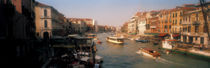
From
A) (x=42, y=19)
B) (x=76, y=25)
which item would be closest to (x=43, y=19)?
(x=42, y=19)

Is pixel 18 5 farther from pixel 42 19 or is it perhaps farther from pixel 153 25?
pixel 153 25

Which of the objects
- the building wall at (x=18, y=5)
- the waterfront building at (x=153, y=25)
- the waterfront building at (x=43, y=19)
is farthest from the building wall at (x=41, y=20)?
the waterfront building at (x=153, y=25)

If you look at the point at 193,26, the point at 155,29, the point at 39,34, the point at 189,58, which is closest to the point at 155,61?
the point at 189,58

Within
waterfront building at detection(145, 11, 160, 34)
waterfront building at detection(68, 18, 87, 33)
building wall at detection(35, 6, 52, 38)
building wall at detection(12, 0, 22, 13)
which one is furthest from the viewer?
waterfront building at detection(68, 18, 87, 33)

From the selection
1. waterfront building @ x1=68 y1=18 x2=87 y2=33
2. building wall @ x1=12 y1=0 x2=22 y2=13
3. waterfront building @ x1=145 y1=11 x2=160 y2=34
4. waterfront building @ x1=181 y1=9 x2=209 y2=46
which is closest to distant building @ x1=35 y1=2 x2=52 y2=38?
building wall @ x1=12 y1=0 x2=22 y2=13

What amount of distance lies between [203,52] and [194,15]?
15.4 m

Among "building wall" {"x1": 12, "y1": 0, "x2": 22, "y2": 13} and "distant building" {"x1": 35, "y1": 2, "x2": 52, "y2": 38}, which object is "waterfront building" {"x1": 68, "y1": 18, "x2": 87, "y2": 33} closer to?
"distant building" {"x1": 35, "y1": 2, "x2": 52, "y2": 38}

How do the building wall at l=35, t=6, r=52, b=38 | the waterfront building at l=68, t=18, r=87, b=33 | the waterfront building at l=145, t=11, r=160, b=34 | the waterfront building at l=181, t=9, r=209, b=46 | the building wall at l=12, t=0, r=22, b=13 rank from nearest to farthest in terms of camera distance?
the building wall at l=12, t=0, r=22, b=13 < the waterfront building at l=181, t=9, r=209, b=46 < the building wall at l=35, t=6, r=52, b=38 < the waterfront building at l=145, t=11, r=160, b=34 < the waterfront building at l=68, t=18, r=87, b=33

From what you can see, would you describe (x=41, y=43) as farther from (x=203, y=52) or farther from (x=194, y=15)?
(x=194, y=15)

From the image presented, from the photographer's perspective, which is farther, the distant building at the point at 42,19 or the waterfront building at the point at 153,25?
the waterfront building at the point at 153,25

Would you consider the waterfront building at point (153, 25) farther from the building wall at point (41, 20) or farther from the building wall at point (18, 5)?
the building wall at point (18, 5)

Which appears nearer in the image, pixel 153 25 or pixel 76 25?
pixel 153 25

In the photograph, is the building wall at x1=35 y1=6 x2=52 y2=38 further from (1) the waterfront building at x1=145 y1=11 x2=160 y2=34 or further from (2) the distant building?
(1) the waterfront building at x1=145 y1=11 x2=160 y2=34

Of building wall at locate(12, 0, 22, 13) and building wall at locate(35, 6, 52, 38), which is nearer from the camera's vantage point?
building wall at locate(12, 0, 22, 13)
